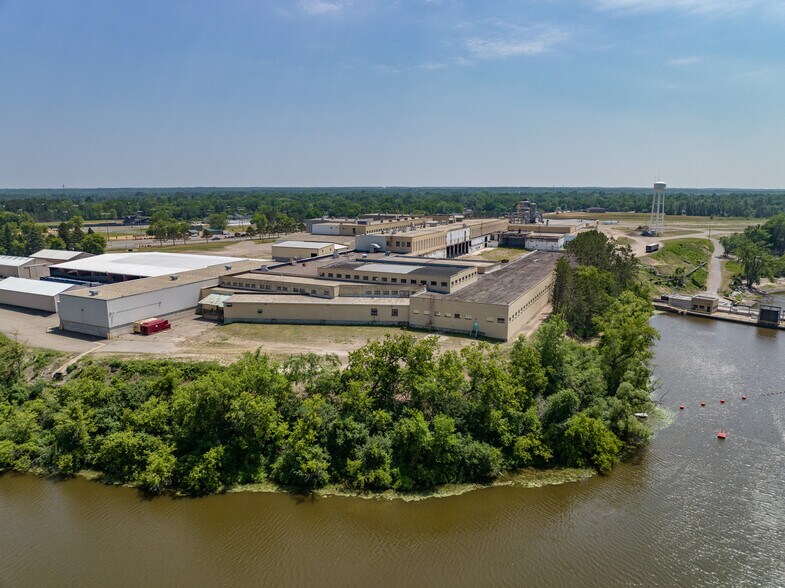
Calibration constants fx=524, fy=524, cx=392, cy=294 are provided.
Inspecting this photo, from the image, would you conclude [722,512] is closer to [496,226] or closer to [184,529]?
[184,529]

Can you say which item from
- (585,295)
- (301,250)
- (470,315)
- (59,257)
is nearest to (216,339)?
(470,315)

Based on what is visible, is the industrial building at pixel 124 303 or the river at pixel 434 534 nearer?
the river at pixel 434 534

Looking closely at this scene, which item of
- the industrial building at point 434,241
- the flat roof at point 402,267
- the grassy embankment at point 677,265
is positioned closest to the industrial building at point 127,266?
the flat roof at point 402,267

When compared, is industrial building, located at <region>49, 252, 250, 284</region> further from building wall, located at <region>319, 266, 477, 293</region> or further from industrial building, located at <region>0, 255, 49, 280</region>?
building wall, located at <region>319, 266, 477, 293</region>

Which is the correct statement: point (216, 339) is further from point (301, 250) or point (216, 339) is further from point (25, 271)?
point (25, 271)

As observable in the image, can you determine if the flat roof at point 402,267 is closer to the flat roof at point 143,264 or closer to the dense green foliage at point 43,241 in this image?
the flat roof at point 143,264

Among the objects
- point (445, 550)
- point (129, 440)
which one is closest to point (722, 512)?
point (445, 550)

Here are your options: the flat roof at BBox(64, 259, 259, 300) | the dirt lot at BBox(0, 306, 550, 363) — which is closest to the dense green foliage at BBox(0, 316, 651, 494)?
the dirt lot at BBox(0, 306, 550, 363)
